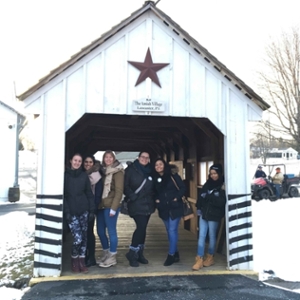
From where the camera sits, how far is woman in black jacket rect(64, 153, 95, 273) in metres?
5.16

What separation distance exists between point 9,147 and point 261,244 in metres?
16.2

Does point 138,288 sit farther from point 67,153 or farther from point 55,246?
point 67,153

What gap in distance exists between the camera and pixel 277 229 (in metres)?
9.33

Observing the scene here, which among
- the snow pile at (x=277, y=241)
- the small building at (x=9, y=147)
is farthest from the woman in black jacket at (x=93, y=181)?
the small building at (x=9, y=147)

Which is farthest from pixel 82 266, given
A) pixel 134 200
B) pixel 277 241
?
pixel 277 241

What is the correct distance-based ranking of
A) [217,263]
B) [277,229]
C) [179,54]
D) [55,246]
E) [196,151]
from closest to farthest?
[55,246] < [179,54] < [217,263] < [196,151] < [277,229]

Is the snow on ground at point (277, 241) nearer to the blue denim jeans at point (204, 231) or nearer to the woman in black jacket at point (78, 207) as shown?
the blue denim jeans at point (204, 231)

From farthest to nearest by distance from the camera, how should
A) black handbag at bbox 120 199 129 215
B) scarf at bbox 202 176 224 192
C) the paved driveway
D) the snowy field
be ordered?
1. black handbag at bbox 120 199 129 215
2. scarf at bbox 202 176 224 192
3. the snowy field
4. the paved driveway

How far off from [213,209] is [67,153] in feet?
11.6

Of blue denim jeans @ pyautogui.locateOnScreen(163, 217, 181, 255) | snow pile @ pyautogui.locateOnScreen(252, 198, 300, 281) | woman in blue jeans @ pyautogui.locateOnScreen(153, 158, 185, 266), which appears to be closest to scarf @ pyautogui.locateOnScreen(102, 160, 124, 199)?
woman in blue jeans @ pyautogui.locateOnScreen(153, 158, 185, 266)

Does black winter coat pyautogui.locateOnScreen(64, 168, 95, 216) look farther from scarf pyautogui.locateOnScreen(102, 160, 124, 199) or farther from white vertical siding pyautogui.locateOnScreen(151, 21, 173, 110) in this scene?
white vertical siding pyautogui.locateOnScreen(151, 21, 173, 110)

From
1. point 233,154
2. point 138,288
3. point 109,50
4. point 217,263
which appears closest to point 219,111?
point 233,154

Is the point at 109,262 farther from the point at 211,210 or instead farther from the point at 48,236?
the point at 211,210

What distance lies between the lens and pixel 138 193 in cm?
554
